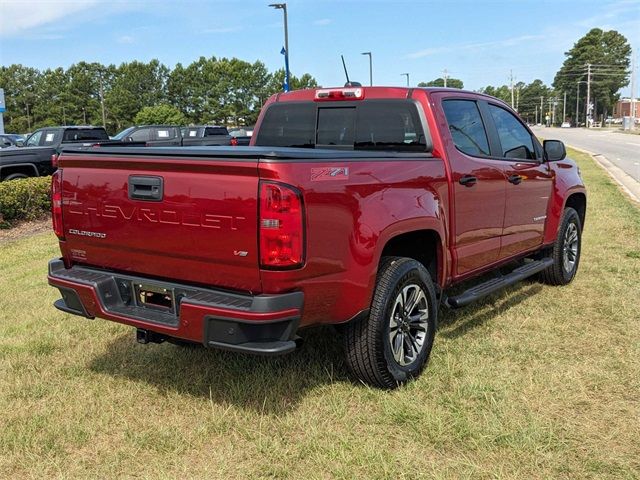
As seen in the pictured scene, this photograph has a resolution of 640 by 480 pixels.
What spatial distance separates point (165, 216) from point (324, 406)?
4.81ft

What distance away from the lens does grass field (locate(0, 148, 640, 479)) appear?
3029 mm

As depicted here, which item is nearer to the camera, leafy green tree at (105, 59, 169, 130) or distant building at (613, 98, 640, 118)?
leafy green tree at (105, 59, 169, 130)

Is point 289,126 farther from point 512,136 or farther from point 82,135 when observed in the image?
point 82,135

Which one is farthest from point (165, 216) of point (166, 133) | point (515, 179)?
point (166, 133)

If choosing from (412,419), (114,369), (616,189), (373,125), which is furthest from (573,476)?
(616,189)

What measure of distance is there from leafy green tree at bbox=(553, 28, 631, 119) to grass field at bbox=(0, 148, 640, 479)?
390 ft

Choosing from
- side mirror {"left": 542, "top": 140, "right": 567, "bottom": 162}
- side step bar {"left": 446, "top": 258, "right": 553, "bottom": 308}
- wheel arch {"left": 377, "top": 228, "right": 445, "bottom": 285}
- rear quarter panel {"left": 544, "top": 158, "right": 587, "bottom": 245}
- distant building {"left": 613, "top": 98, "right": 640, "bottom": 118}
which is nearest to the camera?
wheel arch {"left": 377, "top": 228, "right": 445, "bottom": 285}

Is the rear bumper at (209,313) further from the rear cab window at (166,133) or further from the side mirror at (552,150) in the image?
the rear cab window at (166,133)

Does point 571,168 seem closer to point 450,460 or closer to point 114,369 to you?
point 450,460

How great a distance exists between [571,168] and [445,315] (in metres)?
2.27

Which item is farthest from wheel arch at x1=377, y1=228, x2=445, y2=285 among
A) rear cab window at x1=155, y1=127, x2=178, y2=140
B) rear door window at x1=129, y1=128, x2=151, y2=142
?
rear cab window at x1=155, y1=127, x2=178, y2=140

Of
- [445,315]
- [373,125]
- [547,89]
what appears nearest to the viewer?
[373,125]

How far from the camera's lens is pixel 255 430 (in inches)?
132

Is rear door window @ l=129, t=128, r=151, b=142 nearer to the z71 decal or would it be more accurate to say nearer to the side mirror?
the side mirror
